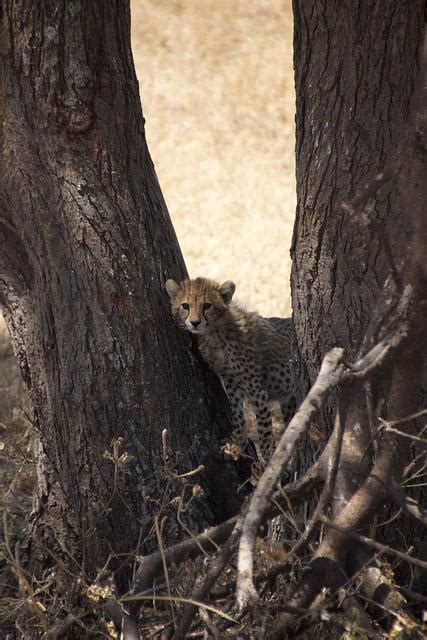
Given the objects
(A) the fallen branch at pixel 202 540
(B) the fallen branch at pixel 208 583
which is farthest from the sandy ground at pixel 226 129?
(B) the fallen branch at pixel 208 583

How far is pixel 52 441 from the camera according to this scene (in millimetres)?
3707

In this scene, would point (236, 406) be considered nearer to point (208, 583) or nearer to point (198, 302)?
point (198, 302)

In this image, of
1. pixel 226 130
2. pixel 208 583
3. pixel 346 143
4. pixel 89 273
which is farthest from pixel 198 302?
pixel 226 130

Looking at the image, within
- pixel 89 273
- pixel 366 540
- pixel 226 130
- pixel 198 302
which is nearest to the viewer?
pixel 366 540

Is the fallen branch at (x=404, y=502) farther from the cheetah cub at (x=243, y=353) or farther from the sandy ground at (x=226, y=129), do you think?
the sandy ground at (x=226, y=129)

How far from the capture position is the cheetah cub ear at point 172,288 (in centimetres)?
381

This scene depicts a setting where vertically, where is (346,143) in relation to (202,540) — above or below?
above

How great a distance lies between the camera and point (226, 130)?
311 inches

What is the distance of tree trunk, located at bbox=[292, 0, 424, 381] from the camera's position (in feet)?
10.1

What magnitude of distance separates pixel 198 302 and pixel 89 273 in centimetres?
86

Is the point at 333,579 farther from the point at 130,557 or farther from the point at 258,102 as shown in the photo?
the point at 258,102

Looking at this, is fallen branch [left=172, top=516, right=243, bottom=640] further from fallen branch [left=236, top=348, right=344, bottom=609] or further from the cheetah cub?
the cheetah cub

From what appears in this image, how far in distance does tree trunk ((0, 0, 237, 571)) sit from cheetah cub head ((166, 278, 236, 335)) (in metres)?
0.22

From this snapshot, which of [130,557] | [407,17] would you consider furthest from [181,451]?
[407,17]
